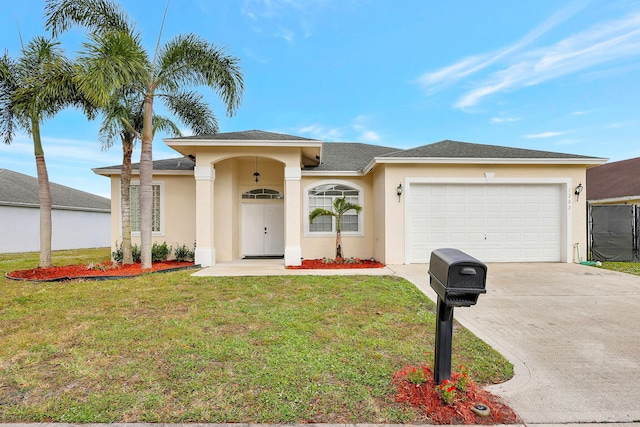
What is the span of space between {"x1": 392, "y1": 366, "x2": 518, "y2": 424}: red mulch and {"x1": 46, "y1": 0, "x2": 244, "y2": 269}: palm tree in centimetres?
848

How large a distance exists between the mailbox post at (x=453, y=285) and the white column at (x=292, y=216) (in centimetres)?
725

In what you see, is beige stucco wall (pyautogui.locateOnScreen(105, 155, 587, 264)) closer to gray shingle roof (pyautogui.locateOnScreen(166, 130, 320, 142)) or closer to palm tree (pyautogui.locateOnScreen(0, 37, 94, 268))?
gray shingle roof (pyautogui.locateOnScreen(166, 130, 320, 142))

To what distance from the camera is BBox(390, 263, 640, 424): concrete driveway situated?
2.55 meters

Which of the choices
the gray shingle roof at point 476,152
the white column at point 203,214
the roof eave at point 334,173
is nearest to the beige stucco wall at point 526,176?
the gray shingle roof at point 476,152

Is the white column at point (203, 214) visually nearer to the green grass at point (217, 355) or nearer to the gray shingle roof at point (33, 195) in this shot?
the green grass at point (217, 355)

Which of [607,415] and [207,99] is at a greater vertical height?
[207,99]

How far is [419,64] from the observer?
1368 centimetres

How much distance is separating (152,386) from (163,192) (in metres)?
9.53

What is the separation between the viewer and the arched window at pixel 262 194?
39.1ft

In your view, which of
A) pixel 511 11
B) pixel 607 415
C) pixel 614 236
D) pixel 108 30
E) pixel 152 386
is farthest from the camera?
pixel 614 236

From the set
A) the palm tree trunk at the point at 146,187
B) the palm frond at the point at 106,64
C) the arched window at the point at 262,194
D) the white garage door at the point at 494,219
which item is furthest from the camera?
the arched window at the point at 262,194

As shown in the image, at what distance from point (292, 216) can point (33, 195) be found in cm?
1911

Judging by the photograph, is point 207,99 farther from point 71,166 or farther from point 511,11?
point 71,166

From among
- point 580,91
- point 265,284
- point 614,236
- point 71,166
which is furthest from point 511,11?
point 71,166
